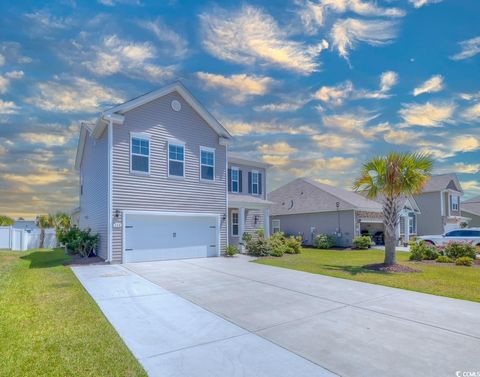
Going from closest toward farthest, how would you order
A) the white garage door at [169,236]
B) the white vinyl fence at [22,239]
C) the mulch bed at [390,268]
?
1. the mulch bed at [390,268]
2. the white garage door at [169,236]
3. the white vinyl fence at [22,239]

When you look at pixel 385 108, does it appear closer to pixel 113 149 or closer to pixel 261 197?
pixel 261 197

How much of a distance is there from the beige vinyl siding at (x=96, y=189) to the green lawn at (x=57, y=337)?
577cm

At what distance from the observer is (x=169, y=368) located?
4207 millimetres

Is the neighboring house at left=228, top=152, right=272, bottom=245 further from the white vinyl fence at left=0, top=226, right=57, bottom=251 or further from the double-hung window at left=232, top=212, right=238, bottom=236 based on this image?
the white vinyl fence at left=0, top=226, right=57, bottom=251

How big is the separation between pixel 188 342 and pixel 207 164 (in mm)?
12747

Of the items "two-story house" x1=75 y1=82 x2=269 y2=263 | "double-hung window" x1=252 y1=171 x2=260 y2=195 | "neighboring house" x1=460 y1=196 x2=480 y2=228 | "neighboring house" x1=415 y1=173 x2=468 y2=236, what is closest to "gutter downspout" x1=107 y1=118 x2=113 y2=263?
"two-story house" x1=75 y1=82 x2=269 y2=263

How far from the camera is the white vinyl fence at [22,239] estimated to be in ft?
76.0

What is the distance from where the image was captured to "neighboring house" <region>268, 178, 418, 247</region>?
2614 centimetres

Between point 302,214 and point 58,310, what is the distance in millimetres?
24251

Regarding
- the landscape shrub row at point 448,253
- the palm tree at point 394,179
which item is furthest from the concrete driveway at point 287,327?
the landscape shrub row at point 448,253

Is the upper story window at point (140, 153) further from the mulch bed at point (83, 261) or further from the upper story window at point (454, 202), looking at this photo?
the upper story window at point (454, 202)

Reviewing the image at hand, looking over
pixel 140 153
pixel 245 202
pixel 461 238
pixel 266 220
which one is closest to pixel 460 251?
pixel 461 238

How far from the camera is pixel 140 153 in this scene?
587 inches

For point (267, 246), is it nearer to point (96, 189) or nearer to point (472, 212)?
point (96, 189)
